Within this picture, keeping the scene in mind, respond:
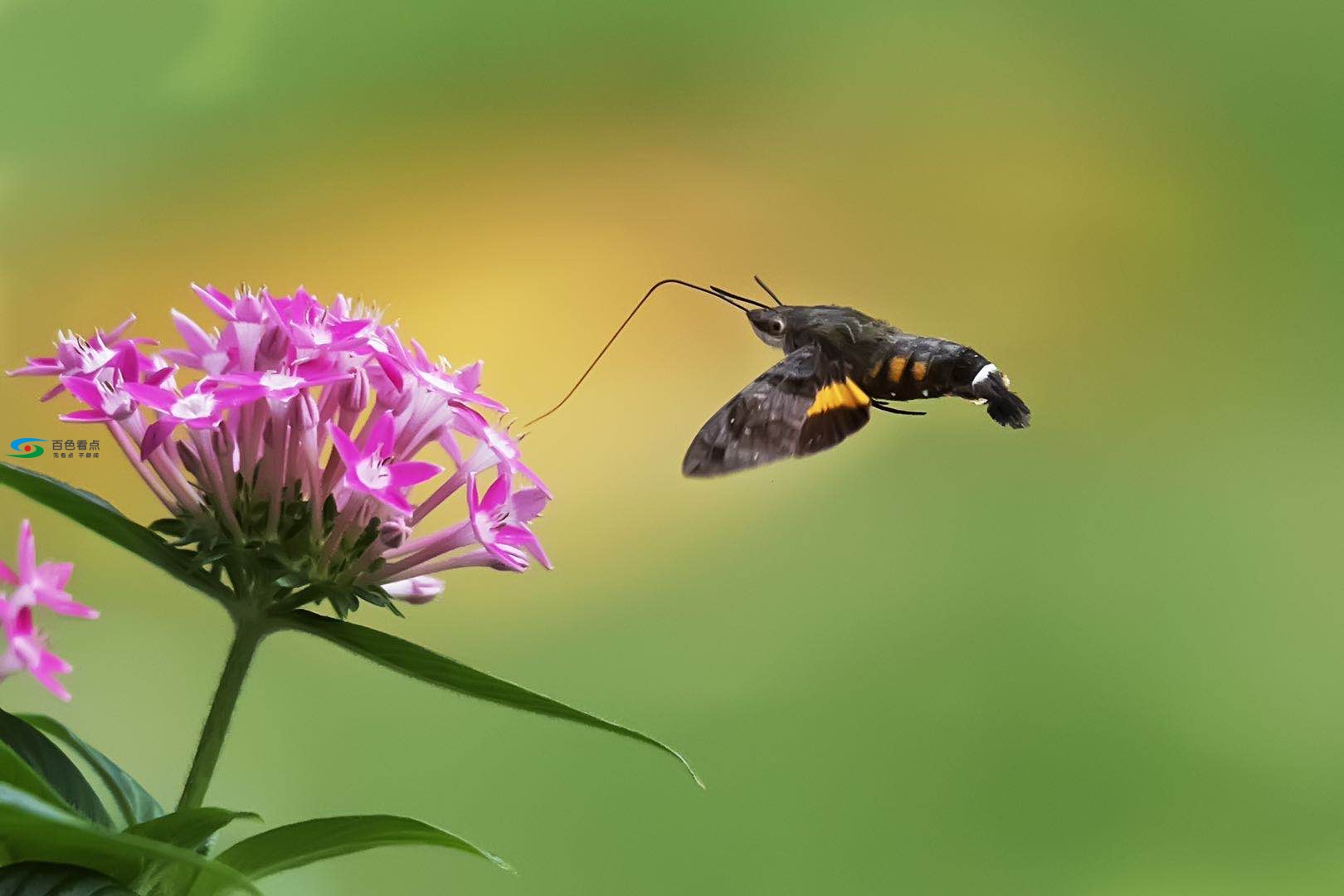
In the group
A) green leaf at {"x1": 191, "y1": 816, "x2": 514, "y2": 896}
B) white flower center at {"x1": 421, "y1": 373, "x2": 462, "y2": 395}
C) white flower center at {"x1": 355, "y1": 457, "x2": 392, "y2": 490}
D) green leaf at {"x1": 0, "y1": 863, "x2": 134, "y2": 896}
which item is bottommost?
green leaf at {"x1": 0, "y1": 863, "x2": 134, "y2": 896}

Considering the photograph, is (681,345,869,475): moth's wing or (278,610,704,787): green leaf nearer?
(278,610,704,787): green leaf

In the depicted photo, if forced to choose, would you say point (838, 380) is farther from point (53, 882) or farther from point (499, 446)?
point (53, 882)

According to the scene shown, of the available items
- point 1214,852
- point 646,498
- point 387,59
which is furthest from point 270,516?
point 1214,852

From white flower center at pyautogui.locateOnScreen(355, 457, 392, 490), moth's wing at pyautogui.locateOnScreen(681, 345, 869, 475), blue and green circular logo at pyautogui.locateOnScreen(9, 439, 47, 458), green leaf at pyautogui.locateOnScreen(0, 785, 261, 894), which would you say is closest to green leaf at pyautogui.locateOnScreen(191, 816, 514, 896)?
green leaf at pyautogui.locateOnScreen(0, 785, 261, 894)

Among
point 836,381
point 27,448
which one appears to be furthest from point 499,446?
point 27,448

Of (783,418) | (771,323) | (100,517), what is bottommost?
(100,517)

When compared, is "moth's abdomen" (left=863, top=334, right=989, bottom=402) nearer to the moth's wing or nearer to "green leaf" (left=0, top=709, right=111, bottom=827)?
the moth's wing
